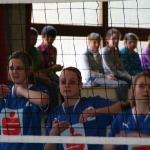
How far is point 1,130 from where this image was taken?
402 cm

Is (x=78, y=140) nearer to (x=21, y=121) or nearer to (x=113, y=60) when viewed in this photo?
(x=21, y=121)

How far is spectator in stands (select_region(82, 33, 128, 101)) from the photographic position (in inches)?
253

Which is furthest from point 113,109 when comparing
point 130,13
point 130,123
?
point 130,13

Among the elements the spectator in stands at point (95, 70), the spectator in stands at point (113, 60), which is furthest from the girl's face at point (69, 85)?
the spectator in stands at point (113, 60)

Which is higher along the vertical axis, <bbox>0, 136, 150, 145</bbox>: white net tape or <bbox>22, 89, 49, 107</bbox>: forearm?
<bbox>22, 89, 49, 107</bbox>: forearm

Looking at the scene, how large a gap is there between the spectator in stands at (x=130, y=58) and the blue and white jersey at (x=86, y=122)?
3.08 metres


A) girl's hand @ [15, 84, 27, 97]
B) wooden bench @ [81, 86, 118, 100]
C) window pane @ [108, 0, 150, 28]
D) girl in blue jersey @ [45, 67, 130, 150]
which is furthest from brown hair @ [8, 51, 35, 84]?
window pane @ [108, 0, 150, 28]

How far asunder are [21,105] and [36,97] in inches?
6.1

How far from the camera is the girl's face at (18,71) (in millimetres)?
4008

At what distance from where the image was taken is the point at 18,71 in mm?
4016

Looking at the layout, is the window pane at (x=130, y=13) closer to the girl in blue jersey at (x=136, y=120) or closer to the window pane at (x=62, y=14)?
the window pane at (x=62, y=14)

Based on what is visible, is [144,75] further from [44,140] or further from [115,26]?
[115,26]

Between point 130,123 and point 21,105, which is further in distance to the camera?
point 21,105

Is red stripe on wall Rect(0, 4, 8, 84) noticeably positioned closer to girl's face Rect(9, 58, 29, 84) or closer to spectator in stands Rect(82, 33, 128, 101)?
girl's face Rect(9, 58, 29, 84)
